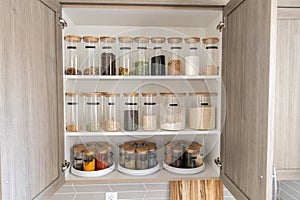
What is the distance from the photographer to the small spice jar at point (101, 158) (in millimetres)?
1372

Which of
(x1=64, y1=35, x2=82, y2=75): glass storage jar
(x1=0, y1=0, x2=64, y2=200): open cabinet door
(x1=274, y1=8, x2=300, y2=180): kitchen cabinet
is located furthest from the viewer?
(x1=64, y1=35, x2=82, y2=75): glass storage jar

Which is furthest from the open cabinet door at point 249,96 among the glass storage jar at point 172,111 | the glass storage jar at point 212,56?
the glass storage jar at point 172,111

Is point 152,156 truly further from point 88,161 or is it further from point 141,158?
point 88,161

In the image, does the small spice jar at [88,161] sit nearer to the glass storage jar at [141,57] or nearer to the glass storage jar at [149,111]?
the glass storage jar at [149,111]

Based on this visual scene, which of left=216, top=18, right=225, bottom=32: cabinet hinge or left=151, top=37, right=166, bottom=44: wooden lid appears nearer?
left=216, top=18, right=225, bottom=32: cabinet hinge

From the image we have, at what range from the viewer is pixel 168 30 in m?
1.59

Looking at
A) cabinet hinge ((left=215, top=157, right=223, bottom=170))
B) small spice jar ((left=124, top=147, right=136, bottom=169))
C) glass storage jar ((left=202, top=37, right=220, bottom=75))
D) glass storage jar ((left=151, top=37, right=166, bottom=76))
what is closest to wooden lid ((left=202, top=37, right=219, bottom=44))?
glass storage jar ((left=202, top=37, right=220, bottom=75))

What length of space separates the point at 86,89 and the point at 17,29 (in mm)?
754

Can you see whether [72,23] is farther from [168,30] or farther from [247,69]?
[247,69]

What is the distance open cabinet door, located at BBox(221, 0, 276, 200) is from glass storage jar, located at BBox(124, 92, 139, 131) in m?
0.47

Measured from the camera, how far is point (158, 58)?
1.40 m

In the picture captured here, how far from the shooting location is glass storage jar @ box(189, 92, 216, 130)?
1.37 meters

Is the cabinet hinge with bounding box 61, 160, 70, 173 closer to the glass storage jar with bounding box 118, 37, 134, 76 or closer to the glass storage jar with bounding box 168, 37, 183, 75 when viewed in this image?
the glass storage jar with bounding box 118, 37, 134, 76

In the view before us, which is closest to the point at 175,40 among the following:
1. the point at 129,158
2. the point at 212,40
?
the point at 212,40
